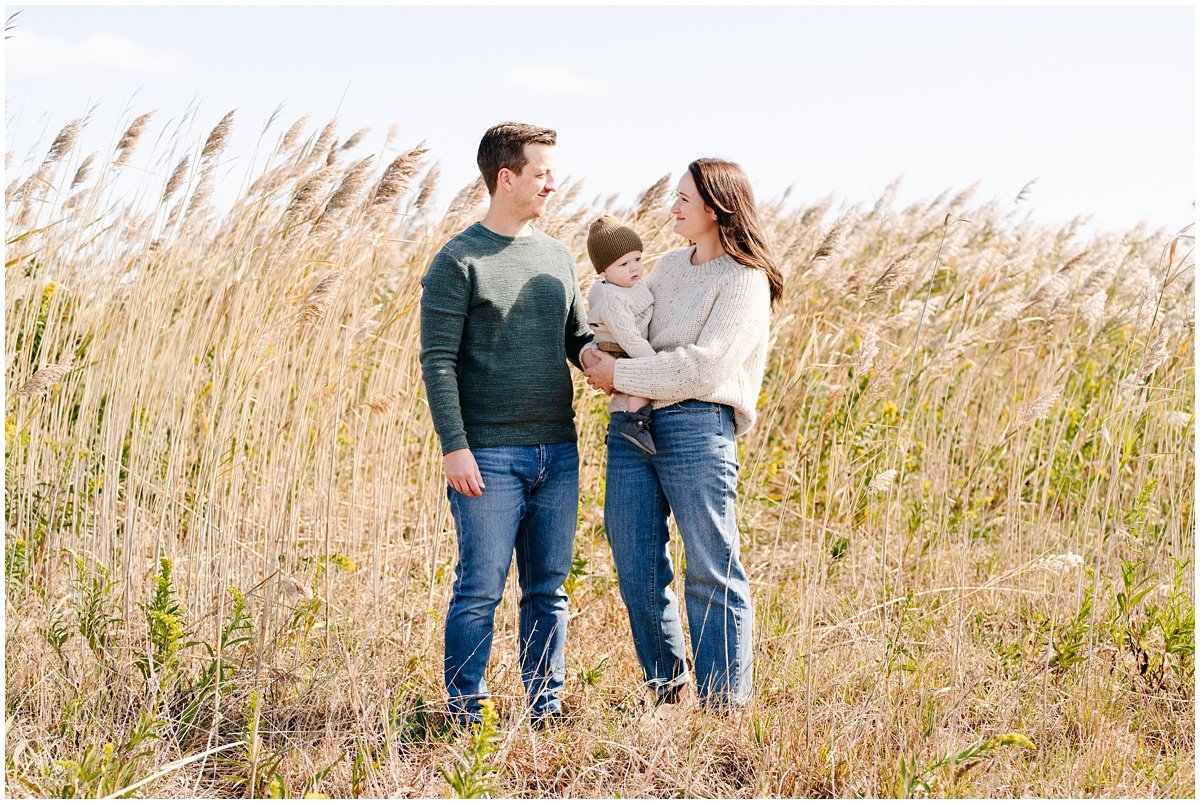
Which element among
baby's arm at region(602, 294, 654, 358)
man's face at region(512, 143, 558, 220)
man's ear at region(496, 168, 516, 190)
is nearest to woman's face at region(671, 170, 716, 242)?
baby's arm at region(602, 294, 654, 358)

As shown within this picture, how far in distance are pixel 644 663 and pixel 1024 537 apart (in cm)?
208

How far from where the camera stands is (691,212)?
2793mm

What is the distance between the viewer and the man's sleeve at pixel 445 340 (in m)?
2.70

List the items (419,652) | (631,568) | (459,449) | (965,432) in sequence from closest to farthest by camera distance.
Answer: (459,449), (631,568), (419,652), (965,432)

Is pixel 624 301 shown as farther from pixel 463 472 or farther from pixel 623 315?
pixel 463 472

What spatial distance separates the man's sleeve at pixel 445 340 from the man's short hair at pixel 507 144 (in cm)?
27

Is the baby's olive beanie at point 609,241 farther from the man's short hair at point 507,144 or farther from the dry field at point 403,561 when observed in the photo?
the dry field at point 403,561

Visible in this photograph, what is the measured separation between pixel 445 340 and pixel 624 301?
0.49 metres

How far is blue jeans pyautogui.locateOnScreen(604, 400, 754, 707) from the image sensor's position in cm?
278

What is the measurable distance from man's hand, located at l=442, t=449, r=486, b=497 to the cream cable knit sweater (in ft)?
1.42

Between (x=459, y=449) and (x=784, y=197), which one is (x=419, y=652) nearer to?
(x=459, y=449)

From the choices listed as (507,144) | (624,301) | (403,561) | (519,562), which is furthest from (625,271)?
(403,561)

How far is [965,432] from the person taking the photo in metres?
4.66

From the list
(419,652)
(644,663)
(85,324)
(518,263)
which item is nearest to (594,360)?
(518,263)
